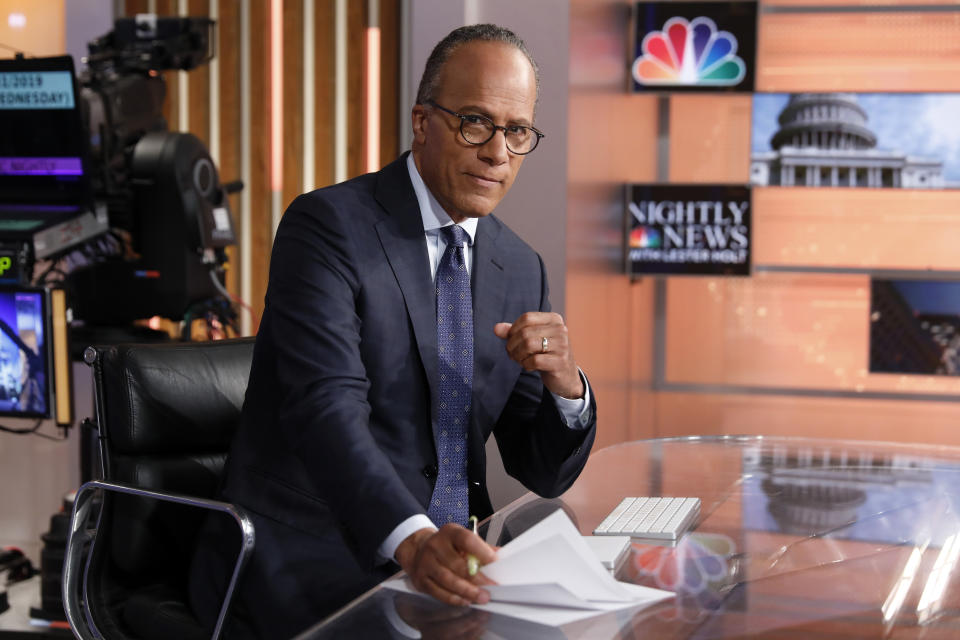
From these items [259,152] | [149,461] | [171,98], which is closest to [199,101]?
[171,98]

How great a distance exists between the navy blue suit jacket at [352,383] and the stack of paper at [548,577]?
12.0 inches

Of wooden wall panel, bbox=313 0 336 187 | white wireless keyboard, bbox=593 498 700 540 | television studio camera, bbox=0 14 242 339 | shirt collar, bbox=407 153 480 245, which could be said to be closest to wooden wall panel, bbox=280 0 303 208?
wooden wall panel, bbox=313 0 336 187

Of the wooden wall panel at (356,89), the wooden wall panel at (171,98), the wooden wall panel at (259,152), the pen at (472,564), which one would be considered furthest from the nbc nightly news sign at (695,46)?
the pen at (472,564)

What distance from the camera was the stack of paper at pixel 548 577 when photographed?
1217 mm

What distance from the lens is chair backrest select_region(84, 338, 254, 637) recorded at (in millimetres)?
1985

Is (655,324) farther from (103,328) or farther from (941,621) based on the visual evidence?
(941,621)

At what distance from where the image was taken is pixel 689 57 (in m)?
4.09

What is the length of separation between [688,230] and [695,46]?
27.6 inches

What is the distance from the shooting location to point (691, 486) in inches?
79.0

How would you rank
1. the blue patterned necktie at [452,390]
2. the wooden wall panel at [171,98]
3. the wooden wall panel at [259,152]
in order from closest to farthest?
the blue patterned necktie at [452,390], the wooden wall panel at [259,152], the wooden wall panel at [171,98]

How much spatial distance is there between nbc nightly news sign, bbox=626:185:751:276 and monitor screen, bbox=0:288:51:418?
2.16 m

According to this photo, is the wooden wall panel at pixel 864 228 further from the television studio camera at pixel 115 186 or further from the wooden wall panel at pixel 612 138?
the television studio camera at pixel 115 186

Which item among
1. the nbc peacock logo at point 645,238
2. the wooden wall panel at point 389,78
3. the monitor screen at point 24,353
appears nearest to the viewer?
the monitor screen at point 24,353

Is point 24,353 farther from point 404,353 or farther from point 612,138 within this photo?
point 612,138
